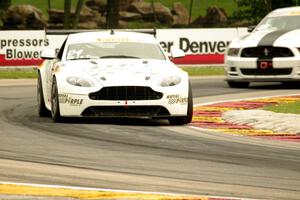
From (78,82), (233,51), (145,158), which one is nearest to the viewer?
(145,158)

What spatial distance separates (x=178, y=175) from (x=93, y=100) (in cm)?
510

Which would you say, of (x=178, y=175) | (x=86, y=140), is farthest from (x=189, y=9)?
(x=178, y=175)

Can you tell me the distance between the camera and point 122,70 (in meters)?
15.5

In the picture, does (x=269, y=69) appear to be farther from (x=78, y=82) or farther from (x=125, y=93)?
(x=78, y=82)

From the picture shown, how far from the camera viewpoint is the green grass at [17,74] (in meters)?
30.4

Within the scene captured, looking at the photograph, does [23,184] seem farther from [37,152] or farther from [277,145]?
[277,145]

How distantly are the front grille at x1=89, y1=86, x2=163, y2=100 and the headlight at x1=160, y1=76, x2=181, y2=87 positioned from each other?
0.15 m

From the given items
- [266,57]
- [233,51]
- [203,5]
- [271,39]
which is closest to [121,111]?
[266,57]

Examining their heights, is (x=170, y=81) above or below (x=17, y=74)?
above

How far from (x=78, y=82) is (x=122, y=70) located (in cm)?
60

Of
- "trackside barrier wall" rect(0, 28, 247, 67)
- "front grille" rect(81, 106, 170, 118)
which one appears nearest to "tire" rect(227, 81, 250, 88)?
"trackside barrier wall" rect(0, 28, 247, 67)

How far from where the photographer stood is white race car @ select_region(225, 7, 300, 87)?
77.4 feet

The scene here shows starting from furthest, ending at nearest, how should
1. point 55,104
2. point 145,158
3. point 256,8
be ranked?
point 256,8
point 55,104
point 145,158

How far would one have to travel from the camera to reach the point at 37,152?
39.2 feet
